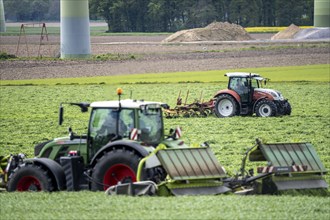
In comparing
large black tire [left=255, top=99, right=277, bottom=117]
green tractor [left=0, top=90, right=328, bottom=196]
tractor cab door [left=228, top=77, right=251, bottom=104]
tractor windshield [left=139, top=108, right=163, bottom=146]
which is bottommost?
large black tire [left=255, top=99, right=277, bottom=117]

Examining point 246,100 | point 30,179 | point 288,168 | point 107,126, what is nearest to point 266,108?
point 246,100

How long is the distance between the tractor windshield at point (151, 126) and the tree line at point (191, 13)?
3824 inches

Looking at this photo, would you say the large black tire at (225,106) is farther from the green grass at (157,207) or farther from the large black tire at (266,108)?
the green grass at (157,207)

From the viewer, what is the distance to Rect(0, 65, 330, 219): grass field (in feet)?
42.8

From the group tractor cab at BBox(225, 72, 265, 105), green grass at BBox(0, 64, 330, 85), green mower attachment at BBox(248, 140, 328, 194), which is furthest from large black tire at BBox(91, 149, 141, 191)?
green grass at BBox(0, 64, 330, 85)

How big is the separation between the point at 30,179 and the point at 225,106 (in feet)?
56.0

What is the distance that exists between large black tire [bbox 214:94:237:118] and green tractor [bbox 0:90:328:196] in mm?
15513

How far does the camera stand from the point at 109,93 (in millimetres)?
39062

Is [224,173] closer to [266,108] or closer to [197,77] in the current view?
[266,108]

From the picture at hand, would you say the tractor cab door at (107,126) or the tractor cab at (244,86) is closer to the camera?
the tractor cab door at (107,126)

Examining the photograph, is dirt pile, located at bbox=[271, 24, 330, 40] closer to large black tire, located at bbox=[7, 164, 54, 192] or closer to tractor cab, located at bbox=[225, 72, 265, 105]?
tractor cab, located at bbox=[225, 72, 265, 105]

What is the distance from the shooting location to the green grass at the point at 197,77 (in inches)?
1932

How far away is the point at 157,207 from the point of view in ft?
43.4

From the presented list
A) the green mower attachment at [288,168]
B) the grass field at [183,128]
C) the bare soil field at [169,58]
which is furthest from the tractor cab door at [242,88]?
the bare soil field at [169,58]
